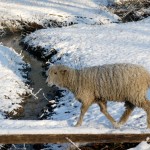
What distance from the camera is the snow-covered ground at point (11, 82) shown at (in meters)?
12.0

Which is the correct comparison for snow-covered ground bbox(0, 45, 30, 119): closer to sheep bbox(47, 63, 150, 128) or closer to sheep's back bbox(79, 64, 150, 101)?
sheep bbox(47, 63, 150, 128)

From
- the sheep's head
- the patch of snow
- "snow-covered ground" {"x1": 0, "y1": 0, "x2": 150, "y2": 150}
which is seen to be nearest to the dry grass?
"snow-covered ground" {"x1": 0, "y1": 0, "x2": 150, "y2": 150}

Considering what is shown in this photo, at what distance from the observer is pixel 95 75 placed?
27.3ft

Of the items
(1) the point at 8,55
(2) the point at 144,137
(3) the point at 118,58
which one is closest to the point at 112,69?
(2) the point at 144,137

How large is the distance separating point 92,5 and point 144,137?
74.8 feet

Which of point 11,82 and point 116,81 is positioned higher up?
point 116,81

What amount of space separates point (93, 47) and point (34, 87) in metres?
4.30

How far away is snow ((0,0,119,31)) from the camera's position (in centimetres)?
2423

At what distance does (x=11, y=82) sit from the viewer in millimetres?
13641

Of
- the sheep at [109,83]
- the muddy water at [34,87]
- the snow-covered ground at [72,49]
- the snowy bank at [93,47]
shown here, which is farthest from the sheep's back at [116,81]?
the muddy water at [34,87]

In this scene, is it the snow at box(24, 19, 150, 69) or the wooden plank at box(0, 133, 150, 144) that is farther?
the snow at box(24, 19, 150, 69)

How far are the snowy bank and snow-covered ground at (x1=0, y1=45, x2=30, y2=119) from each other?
50.6 inches

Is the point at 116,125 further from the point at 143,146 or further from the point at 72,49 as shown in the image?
the point at 72,49

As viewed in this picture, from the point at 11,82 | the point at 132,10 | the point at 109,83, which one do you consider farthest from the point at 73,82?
the point at 132,10
